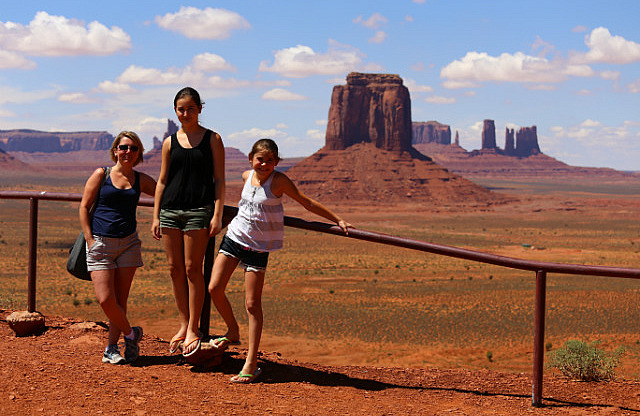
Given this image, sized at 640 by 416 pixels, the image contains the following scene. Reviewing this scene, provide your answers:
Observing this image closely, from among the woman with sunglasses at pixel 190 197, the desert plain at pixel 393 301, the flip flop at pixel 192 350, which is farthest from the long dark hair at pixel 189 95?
the desert plain at pixel 393 301

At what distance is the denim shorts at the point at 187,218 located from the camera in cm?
480

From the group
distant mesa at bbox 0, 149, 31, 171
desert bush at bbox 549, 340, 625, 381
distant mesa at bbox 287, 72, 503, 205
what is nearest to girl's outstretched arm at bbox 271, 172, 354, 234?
desert bush at bbox 549, 340, 625, 381

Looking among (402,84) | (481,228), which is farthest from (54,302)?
(402,84)

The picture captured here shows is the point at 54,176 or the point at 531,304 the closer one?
the point at 531,304

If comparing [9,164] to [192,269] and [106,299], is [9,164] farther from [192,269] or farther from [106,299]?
[192,269]

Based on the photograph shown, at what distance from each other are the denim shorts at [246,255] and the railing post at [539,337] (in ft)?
5.83

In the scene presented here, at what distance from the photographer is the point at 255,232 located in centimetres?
473

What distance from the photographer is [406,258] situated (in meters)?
47.0

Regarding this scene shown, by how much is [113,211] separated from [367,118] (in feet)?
367

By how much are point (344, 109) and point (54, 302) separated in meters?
92.5

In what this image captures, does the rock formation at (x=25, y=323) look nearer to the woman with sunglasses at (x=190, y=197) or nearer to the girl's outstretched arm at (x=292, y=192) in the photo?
the woman with sunglasses at (x=190, y=197)

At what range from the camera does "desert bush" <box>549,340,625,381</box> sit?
6566 millimetres

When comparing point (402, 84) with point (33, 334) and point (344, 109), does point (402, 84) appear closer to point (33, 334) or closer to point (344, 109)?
point (344, 109)

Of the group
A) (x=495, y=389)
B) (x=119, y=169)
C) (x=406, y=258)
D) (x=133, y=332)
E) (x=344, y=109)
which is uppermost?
(x=344, y=109)
